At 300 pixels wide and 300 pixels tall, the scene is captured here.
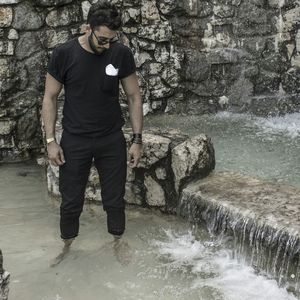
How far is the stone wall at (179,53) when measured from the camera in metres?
6.12

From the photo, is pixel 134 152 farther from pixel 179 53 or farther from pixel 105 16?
pixel 179 53

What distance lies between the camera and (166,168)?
4438 millimetres

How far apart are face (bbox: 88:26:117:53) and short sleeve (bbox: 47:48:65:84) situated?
243 mm

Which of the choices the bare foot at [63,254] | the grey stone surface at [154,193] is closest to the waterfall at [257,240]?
the grey stone surface at [154,193]

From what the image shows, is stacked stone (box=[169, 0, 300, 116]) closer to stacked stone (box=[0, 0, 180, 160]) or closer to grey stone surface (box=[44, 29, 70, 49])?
stacked stone (box=[0, 0, 180, 160])

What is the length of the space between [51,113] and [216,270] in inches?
65.1

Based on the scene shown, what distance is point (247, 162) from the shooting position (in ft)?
16.9

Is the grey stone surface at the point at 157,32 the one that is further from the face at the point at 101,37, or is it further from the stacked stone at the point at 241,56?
the face at the point at 101,37

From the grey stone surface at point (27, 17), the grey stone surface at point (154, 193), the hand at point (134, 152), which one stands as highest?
the grey stone surface at point (27, 17)

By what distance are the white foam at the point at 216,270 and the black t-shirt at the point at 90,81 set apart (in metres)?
1.14

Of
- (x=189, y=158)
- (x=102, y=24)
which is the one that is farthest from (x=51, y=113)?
(x=189, y=158)

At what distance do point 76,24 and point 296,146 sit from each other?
10.1 ft

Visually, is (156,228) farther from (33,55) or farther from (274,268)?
(33,55)

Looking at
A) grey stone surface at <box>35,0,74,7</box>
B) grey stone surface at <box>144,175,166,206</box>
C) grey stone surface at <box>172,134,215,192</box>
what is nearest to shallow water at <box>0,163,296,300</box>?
grey stone surface at <box>144,175,166,206</box>
